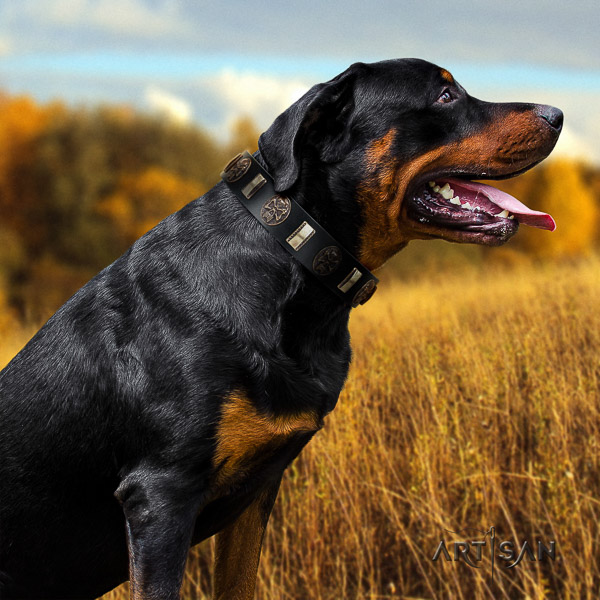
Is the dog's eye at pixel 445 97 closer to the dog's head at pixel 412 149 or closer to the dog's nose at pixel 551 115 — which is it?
the dog's head at pixel 412 149

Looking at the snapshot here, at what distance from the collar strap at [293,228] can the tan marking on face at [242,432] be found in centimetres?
51

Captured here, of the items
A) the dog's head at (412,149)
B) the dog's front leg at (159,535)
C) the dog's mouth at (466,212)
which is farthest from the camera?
the dog's mouth at (466,212)

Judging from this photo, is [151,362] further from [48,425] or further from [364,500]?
[364,500]

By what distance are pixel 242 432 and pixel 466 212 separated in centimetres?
123

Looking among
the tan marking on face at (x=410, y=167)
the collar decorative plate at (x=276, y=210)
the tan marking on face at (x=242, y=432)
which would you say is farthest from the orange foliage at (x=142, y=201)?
the tan marking on face at (x=242, y=432)

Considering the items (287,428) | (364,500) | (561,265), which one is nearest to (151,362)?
(287,428)

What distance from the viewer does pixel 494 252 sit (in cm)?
1961

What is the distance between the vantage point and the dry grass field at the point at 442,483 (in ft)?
12.4

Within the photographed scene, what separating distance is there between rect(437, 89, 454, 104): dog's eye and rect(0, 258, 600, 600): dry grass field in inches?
73.0

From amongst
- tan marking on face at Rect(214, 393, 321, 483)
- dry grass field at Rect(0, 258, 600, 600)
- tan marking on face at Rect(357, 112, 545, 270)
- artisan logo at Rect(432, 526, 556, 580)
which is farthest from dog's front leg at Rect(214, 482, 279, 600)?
artisan logo at Rect(432, 526, 556, 580)

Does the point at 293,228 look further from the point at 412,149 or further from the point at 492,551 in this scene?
the point at 492,551

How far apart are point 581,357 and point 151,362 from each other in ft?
10.9

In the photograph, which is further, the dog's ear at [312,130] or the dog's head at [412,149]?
the dog's head at [412,149]

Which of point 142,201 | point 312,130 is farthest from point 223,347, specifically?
point 142,201
